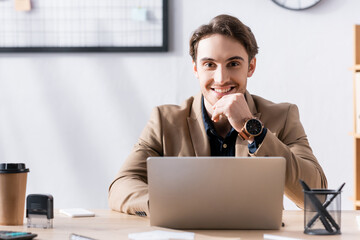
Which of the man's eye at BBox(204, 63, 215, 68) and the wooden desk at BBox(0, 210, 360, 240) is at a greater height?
the man's eye at BBox(204, 63, 215, 68)

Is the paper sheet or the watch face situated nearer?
the paper sheet

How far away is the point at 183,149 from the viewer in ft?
6.49

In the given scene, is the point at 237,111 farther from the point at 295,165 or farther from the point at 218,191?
the point at 218,191

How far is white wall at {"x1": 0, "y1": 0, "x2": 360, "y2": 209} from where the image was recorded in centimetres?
298

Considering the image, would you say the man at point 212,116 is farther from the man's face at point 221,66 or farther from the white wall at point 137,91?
the white wall at point 137,91

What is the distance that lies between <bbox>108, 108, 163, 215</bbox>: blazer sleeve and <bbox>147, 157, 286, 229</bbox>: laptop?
0.24 metres

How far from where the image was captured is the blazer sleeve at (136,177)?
5.19ft

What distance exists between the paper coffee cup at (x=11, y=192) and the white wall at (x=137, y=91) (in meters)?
1.64

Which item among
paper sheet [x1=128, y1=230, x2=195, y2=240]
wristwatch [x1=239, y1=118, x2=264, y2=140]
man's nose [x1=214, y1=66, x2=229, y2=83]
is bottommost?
paper sheet [x1=128, y1=230, x2=195, y2=240]

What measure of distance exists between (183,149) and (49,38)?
1404 millimetres

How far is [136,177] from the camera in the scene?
6.05 ft

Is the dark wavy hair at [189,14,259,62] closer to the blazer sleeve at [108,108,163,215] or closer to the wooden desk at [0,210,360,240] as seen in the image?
the blazer sleeve at [108,108,163,215]

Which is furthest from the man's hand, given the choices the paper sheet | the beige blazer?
the paper sheet

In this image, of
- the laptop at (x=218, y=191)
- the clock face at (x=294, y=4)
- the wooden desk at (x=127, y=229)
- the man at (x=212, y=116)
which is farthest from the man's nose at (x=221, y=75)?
the clock face at (x=294, y=4)
